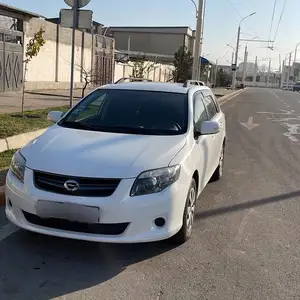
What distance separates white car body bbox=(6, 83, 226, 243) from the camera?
3.76 m

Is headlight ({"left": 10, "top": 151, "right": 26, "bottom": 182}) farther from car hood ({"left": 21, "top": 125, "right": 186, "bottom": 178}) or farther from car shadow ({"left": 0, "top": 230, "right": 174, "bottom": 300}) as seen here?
car shadow ({"left": 0, "top": 230, "right": 174, "bottom": 300})

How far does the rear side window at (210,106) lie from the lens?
6242 millimetres

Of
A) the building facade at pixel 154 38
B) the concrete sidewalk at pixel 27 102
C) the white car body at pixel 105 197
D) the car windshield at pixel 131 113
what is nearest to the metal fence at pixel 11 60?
the concrete sidewalk at pixel 27 102

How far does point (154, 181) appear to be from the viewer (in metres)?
3.90

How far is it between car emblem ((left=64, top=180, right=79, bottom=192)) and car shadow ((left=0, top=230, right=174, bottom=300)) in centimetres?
68

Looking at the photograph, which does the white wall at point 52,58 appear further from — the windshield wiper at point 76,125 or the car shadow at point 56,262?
the car shadow at point 56,262

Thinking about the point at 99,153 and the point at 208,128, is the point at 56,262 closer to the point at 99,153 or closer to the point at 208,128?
the point at 99,153

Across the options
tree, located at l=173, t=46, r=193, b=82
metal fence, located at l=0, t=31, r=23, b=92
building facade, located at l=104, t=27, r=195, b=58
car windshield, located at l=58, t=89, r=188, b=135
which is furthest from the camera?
building facade, located at l=104, t=27, r=195, b=58

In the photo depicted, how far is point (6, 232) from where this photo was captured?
14.9ft

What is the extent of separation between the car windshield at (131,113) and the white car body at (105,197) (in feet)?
1.68

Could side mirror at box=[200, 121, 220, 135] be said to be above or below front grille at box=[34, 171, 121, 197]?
above

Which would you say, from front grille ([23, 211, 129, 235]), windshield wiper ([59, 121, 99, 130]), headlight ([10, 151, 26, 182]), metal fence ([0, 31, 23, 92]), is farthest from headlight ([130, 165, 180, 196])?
metal fence ([0, 31, 23, 92])

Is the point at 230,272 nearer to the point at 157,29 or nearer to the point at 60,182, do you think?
the point at 60,182

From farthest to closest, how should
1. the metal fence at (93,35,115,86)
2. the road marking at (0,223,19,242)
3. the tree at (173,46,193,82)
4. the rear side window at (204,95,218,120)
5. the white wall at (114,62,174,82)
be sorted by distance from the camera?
the white wall at (114,62,174,82) < the tree at (173,46,193,82) < the metal fence at (93,35,115,86) < the rear side window at (204,95,218,120) < the road marking at (0,223,19,242)
